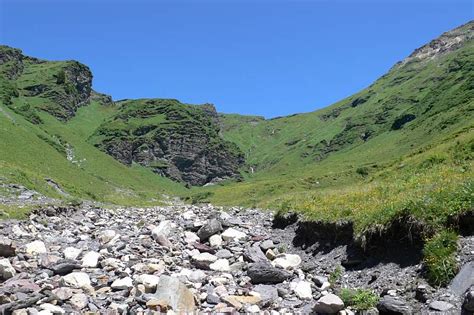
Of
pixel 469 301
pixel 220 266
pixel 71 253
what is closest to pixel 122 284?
pixel 220 266

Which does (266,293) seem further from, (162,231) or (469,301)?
(162,231)

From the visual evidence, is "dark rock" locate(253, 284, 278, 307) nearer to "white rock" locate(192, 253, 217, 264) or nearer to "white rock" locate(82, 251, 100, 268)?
"white rock" locate(192, 253, 217, 264)

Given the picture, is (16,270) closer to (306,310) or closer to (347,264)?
(306,310)

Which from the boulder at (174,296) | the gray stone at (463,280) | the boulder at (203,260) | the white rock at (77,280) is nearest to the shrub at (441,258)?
the gray stone at (463,280)

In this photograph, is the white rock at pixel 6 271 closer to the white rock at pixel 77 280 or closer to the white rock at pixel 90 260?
the white rock at pixel 77 280

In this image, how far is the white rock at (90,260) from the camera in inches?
722

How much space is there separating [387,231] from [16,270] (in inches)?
573

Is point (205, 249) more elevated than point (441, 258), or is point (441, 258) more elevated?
point (205, 249)

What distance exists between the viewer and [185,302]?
46.1 ft

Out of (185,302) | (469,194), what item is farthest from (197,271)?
(469,194)

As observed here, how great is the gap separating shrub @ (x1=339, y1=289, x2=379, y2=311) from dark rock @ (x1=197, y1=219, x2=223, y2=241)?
10.5 meters

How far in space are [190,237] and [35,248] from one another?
25.7ft

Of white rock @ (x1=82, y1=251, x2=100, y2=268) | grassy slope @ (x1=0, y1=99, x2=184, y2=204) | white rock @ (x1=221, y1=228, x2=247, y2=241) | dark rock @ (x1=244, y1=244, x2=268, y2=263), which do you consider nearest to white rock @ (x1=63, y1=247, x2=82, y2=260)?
white rock @ (x1=82, y1=251, x2=100, y2=268)

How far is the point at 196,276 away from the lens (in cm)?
1717
